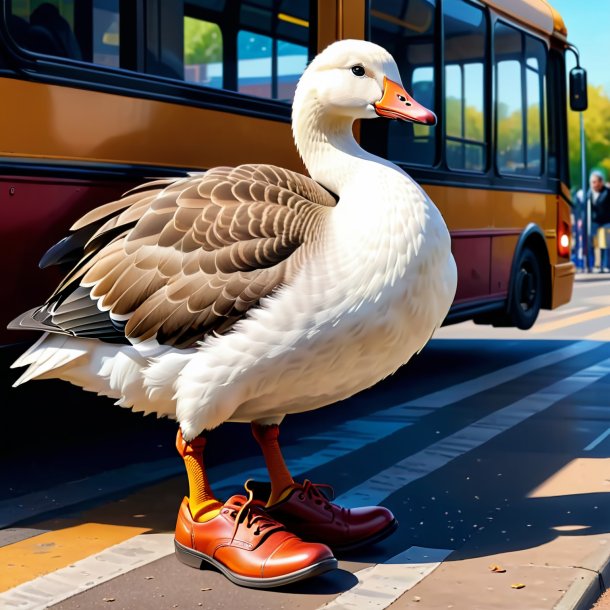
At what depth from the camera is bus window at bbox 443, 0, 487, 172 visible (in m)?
8.92

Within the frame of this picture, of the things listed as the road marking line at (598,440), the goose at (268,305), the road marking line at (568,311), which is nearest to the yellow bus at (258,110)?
the goose at (268,305)

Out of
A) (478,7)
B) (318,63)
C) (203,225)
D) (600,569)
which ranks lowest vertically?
(600,569)

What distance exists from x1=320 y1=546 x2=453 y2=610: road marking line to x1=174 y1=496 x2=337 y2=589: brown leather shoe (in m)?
0.13

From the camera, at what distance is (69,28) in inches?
205

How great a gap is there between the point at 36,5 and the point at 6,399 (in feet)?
10.1

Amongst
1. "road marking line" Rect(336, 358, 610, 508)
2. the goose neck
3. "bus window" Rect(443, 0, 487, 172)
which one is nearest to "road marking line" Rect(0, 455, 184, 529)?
"road marking line" Rect(336, 358, 610, 508)

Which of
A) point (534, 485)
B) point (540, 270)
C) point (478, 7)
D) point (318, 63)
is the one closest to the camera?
point (318, 63)

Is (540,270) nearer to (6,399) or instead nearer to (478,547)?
(6,399)

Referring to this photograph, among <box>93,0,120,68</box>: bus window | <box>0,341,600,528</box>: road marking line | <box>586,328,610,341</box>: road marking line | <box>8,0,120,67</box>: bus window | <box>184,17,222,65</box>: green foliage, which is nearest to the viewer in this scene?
<box>8,0,120,67</box>: bus window

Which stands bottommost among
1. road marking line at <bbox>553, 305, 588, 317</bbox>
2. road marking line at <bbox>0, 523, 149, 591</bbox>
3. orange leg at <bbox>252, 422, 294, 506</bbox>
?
road marking line at <bbox>0, 523, 149, 591</bbox>

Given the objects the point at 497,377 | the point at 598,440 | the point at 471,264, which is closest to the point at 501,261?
the point at 471,264

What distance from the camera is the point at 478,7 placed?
30.5 feet

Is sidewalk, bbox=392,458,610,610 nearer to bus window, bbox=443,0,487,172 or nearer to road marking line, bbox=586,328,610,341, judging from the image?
bus window, bbox=443,0,487,172

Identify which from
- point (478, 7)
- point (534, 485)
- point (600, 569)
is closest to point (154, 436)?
point (534, 485)
